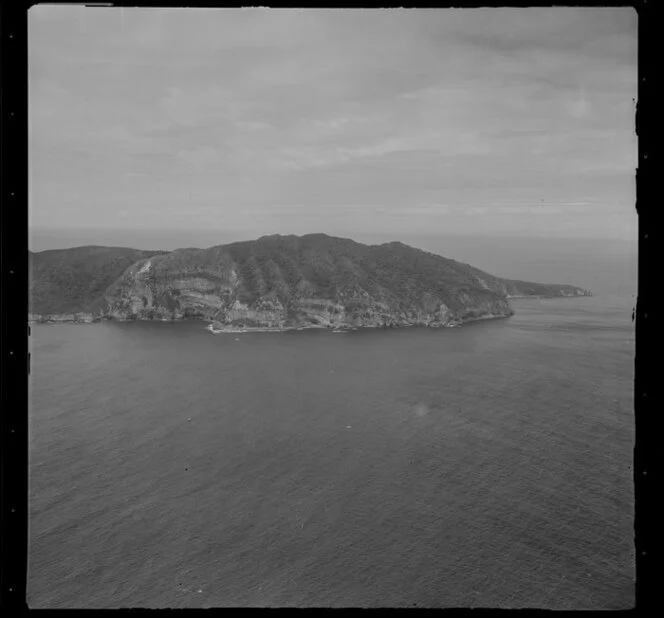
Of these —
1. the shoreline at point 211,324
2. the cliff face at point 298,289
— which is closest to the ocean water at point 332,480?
the shoreline at point 211,324

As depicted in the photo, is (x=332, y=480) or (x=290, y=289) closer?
(x=332, y=480)

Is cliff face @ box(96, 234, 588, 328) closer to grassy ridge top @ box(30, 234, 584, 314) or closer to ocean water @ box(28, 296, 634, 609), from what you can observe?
grassy ridge top @ box(30, 234, 584, 314)

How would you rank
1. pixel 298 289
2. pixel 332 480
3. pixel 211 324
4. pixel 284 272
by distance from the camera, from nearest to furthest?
pixel 332 480 < pixel 211 324 < pixel 298 289 < pixel 284 272

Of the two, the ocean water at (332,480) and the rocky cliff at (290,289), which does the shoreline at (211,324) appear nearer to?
the rocky cliff at (290,289)

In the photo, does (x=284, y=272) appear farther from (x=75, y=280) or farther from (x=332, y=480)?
(x=332, y=480)

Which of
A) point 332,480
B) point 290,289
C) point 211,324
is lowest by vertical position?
point 332,480

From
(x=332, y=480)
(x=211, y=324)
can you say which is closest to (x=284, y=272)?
(x=211, y=324)
